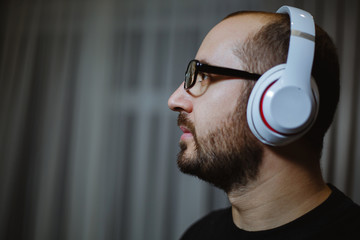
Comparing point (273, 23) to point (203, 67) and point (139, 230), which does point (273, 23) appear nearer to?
point (203, 67)

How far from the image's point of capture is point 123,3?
Result: 6.44 ft

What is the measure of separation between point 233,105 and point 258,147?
4.8 inches

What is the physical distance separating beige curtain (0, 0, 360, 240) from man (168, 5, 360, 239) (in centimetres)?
103

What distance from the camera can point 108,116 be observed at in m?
1.85

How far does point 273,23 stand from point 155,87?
1209mm

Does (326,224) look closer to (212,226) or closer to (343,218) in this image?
(343,218)

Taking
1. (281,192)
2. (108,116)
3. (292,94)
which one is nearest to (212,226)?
(281,192)

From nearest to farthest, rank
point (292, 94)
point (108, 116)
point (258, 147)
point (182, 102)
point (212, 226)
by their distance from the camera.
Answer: point (292, 94) < point (258, 147) < point (182, 102) < point (212, 226) < point (108, 116)

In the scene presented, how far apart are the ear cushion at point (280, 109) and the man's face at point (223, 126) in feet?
0.25

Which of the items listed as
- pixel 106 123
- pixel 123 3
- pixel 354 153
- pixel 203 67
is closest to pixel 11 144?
pixel 106 123

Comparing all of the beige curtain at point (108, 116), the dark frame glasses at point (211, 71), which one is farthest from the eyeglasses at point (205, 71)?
the beige curtain at point (108, 116)

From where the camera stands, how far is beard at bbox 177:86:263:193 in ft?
2.10

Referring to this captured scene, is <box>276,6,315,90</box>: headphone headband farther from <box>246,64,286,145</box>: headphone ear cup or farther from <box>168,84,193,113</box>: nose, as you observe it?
<box>168,84,193,113</box>: nose

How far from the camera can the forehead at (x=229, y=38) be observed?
673 millimetres
